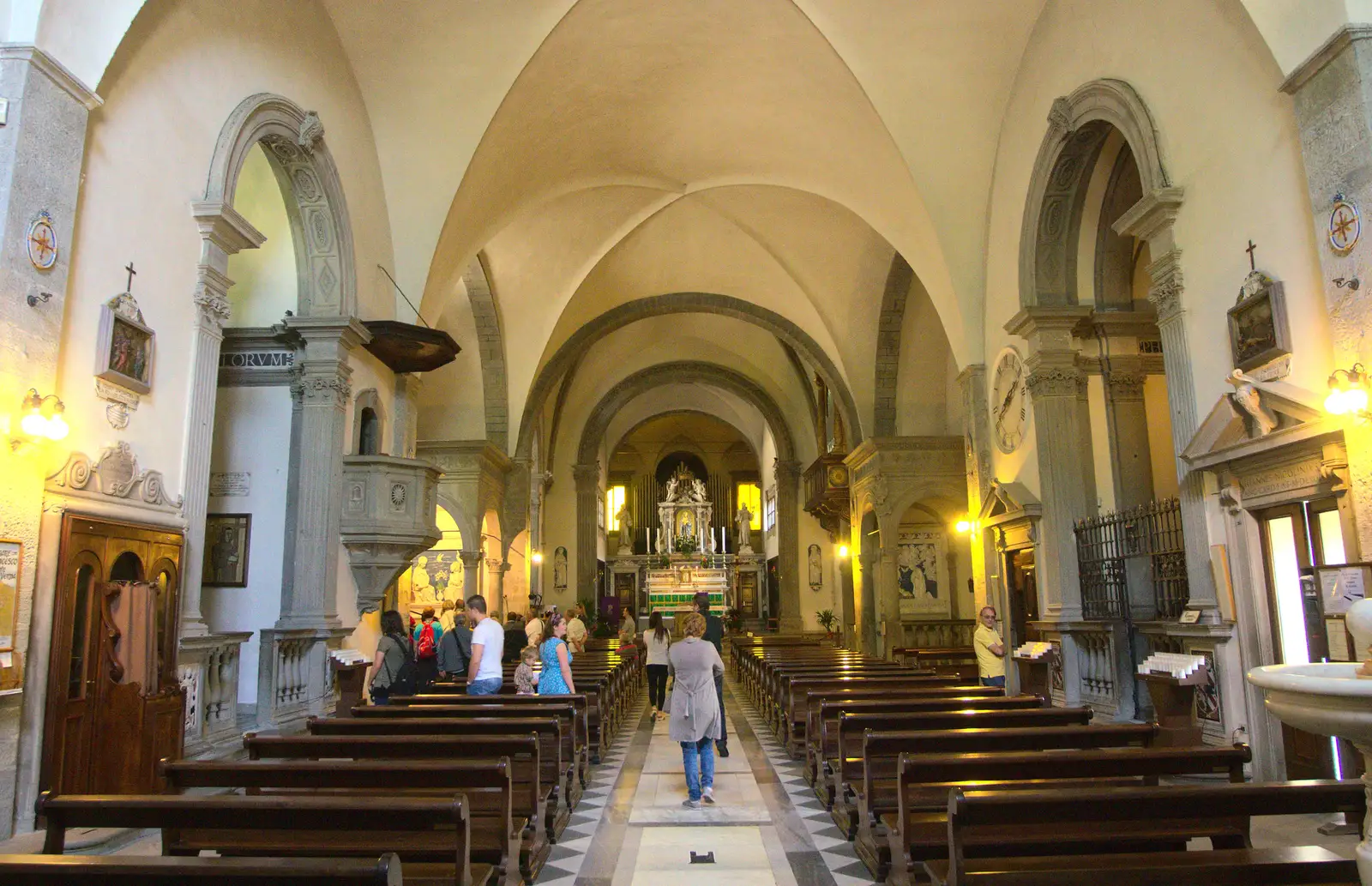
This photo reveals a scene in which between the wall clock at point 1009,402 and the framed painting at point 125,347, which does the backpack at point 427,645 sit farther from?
the wall clock at point 1009,402

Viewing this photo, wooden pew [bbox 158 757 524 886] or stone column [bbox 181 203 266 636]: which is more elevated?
stone column [bbox 181 203 266 636]

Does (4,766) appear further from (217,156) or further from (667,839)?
(217,156)

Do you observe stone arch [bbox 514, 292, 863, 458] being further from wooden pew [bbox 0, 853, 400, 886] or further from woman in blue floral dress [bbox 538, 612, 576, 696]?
wooden pew [bbox 0, 853, 400, 886]

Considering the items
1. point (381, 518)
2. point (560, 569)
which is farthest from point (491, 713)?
point (560, 569)

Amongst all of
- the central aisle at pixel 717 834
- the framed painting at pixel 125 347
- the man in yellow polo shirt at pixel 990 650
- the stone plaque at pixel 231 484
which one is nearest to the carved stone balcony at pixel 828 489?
the man in yellow polo shirt at pixel 990 650

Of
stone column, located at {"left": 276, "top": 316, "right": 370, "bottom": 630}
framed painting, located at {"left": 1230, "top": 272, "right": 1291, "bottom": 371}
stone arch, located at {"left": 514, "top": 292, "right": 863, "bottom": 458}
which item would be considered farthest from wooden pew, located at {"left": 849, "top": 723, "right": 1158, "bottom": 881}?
stone arch, located at {"left": 514, "top": 292, "right": 863, "bottom": 458}

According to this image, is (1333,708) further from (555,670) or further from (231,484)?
(231,484)

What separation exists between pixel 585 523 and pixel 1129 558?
64.0 feet

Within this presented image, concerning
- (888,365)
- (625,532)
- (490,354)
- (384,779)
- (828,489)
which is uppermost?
(490,354)

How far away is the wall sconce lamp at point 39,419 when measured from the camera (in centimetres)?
539

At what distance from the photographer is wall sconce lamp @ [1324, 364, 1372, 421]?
531 cm

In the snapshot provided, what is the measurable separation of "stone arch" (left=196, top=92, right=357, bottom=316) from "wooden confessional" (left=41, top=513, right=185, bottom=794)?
4.25m

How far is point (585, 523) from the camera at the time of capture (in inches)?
1059

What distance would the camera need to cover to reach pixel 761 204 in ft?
55.8
